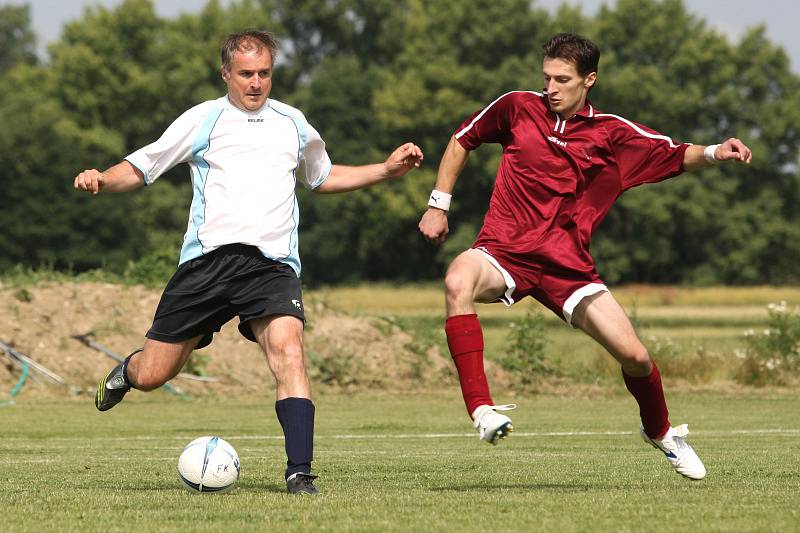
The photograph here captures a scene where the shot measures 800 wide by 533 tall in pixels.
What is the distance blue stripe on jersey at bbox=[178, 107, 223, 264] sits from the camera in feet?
24.7

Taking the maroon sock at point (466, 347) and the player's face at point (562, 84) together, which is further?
the player's face at point (562, 84)

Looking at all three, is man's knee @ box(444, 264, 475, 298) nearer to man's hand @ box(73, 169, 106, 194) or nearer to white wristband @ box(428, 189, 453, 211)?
white wristband @ box(428, 189, 453, 211)

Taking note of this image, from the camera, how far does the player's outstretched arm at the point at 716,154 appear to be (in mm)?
7484

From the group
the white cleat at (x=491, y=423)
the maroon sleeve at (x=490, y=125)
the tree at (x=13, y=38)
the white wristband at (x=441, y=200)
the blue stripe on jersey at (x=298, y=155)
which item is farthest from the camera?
the tree at (x=13, y=38)

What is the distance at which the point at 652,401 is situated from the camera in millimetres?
8180

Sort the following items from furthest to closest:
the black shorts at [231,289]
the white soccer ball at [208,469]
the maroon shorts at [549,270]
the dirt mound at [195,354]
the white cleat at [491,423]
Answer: the dirt mound at [195,354] → the maroon shorts at [549,270] → the black shorts at [231,289] → the white soccer ball at [208,469] → the white cleat at [491,423]

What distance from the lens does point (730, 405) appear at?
60.1 ft

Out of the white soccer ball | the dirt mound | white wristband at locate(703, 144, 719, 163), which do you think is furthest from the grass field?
the white soccer ball

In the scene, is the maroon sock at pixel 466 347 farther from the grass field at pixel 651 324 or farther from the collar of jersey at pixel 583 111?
the grass field at pixel 651 324

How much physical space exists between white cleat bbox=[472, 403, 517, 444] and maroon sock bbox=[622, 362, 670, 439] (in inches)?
53.8

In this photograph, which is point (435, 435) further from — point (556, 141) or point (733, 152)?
point (733, 152)

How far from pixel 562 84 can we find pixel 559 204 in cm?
71

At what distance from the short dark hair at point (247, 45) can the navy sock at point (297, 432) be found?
1.92 meters

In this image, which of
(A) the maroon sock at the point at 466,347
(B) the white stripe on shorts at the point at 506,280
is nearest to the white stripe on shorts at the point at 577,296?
(B) the white stripe on shorts at the point at 506,280
